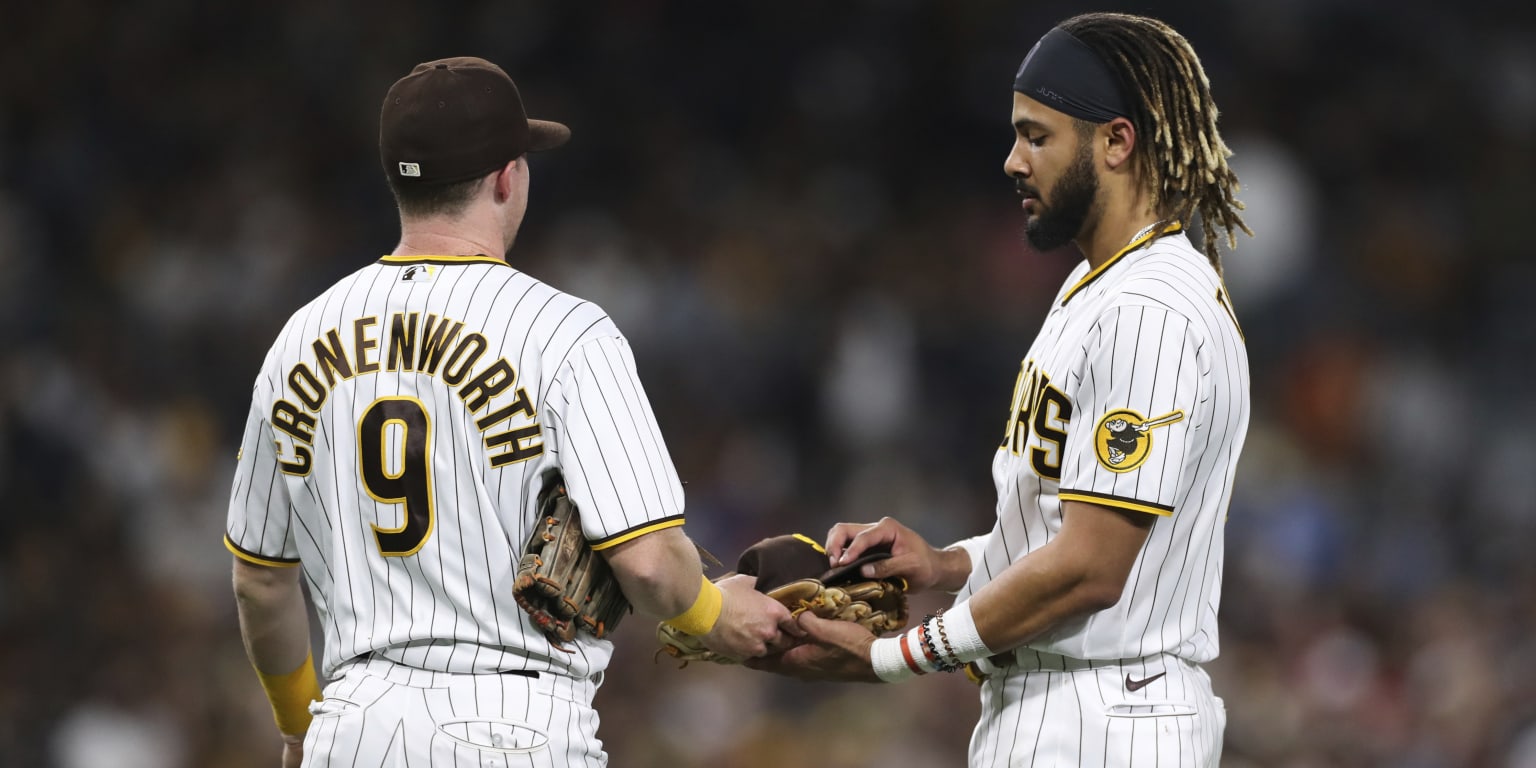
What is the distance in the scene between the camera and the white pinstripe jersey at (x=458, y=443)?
3107 millimetres

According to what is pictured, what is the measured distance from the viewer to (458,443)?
3.11m

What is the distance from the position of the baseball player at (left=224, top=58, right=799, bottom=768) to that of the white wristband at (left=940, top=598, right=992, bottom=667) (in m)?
0.53

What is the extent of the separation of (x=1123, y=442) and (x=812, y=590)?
0.88 meters

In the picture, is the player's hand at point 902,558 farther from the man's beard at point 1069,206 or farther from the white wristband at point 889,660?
the man's beard at point 1069,206

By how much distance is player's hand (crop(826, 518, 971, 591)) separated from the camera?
3.90 metres

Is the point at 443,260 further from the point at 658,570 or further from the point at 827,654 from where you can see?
the point at 827,654

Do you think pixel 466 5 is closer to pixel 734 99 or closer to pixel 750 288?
pixel 734 99

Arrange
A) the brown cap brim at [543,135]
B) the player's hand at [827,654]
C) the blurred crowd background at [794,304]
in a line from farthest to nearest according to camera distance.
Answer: the blurred crowd background at [794,304], the player's hand at [827,654], the brown cap brim at [543,135]

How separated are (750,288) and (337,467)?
656 cm

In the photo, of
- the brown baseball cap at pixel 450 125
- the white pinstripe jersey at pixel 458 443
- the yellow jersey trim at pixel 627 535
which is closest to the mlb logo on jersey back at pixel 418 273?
the white pinstripe jersey at pixel 458 443

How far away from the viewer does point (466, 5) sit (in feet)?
38.0

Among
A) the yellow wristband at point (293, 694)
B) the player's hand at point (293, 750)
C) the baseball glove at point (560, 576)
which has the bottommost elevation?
the player's hand at point (293, 750)

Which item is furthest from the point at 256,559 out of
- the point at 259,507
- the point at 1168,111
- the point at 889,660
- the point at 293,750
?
the point at 1168,111

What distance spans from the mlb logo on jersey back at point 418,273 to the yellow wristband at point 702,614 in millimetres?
783
